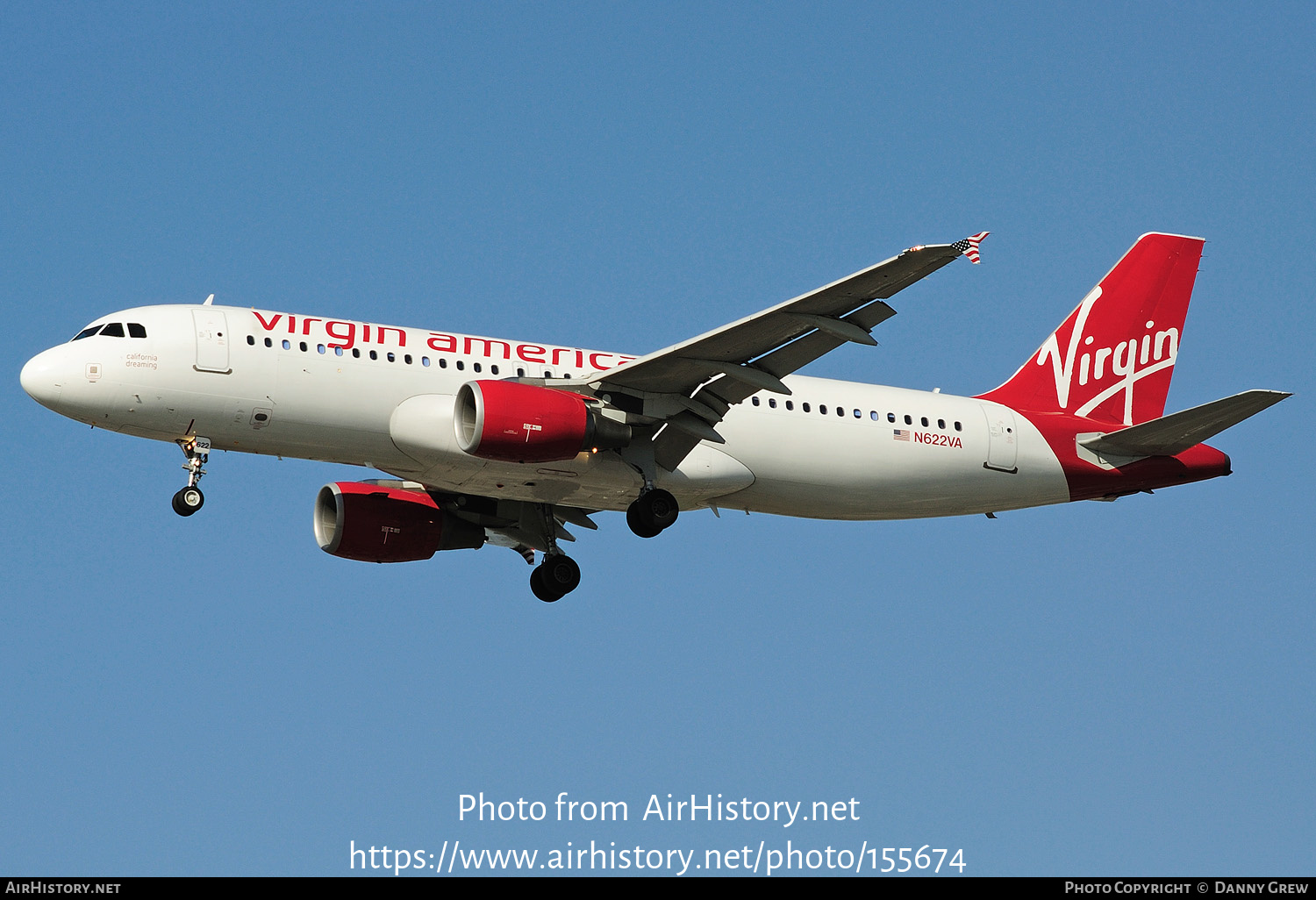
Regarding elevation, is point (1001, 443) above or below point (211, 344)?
above

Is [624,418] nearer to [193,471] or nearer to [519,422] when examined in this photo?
[519,422]

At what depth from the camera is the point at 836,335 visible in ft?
92.6

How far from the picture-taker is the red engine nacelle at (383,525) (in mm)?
34188

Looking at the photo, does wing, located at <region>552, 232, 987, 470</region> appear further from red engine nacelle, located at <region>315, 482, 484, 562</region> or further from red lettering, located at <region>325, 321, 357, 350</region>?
red engine nacelle, located at <region>315, 482, 484, 562</region>

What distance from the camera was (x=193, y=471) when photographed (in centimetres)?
2942

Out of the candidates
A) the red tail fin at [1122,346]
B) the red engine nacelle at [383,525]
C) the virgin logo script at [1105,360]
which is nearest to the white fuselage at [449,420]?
the red tail fin at [1122,346]

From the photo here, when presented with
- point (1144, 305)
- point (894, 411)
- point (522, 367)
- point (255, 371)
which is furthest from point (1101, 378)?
point (255, 371)

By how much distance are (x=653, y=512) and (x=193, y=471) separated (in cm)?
871

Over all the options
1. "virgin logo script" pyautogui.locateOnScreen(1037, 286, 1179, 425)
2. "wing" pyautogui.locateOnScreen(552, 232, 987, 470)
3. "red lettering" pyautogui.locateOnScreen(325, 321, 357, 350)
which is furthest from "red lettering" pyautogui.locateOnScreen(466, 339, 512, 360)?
"virgin logo script" pyautogui.locateOnScreen(1037, 286, 1179, 425)

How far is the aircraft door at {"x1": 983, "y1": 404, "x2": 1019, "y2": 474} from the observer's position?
3412 cm

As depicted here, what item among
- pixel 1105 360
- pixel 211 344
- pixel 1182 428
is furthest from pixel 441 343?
pixel 1105 360

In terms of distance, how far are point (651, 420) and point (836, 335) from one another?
4.39 meters

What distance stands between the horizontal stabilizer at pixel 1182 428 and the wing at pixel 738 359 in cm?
776

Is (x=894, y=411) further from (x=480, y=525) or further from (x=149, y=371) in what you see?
(x=149, y=371)
